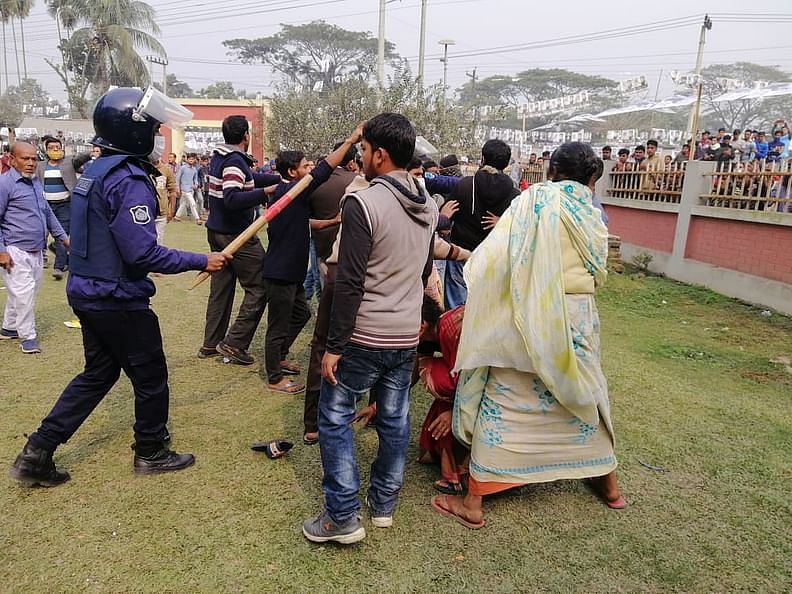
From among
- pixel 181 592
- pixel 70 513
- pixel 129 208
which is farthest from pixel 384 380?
pixel 70 513

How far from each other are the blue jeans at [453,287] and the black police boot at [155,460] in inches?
98.1

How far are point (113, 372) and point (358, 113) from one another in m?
15.0

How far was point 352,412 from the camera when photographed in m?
2.72

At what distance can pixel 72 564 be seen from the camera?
A: 101 inches

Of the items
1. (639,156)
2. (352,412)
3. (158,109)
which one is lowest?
(352,412)

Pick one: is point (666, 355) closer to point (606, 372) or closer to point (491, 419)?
point (606, 372)

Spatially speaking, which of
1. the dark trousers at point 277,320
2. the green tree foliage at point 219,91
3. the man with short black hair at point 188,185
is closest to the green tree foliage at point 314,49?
the green tree foliage at point 219,91

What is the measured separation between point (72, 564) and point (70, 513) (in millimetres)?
409

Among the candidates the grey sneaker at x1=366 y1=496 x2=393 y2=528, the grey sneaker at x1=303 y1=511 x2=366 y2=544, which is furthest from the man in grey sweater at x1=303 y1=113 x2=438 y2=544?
the grey sneaker at x1=366 y1=496 x2=393 y2=528

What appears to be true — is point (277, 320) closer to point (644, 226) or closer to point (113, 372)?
point (113, 372)

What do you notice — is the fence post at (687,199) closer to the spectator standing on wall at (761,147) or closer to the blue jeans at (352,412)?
the spectator standing on wall at (761,147)

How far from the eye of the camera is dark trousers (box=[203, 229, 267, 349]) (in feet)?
15.9

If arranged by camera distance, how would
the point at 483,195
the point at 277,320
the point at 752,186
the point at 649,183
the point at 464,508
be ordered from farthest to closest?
the point at 649,183 < the point at 752,186 < the point at 483,195 < the point at 277,320 < the point at 464,508

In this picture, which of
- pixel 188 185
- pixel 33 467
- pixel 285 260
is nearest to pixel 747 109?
pixel 188 185
